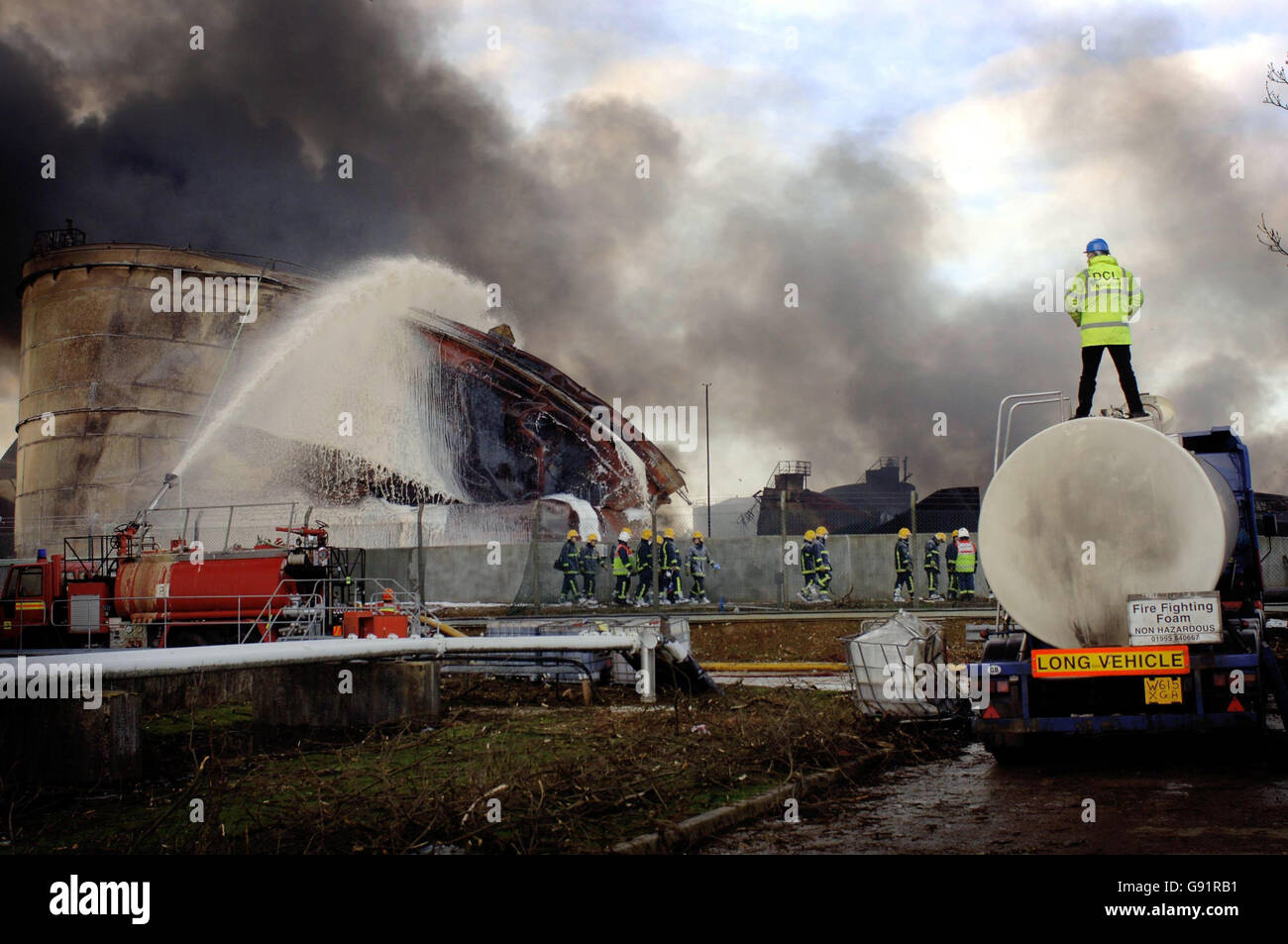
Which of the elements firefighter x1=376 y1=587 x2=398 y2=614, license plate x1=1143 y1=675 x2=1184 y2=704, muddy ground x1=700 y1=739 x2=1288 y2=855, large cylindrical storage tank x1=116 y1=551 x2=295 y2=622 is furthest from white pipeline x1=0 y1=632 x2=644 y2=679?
large cylindrical storage tank x1=116 y1=551 x2=295 y2=622

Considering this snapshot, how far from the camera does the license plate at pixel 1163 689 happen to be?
6941mm

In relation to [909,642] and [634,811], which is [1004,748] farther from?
[634,811]

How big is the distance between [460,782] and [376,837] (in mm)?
1510

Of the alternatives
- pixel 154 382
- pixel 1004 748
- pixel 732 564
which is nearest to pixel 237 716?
pixel 1004 748

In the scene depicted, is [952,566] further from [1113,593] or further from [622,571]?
[1113,593]

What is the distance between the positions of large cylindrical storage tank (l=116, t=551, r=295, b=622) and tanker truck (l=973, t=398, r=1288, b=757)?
33.9ft

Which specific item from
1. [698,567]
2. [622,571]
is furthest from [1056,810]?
[698,567]

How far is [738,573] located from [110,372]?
25.2 m

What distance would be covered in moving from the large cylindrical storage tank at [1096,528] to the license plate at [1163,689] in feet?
1.11

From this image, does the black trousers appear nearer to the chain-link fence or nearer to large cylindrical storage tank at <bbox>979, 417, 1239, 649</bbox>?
large cylindrical storage tank at <bbox>979, 417, 1239, 649</bbox>

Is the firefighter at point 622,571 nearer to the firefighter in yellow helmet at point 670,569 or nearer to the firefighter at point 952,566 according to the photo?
the firefighter in yellow helmet at point 670,569

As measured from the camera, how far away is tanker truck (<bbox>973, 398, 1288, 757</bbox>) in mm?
6867

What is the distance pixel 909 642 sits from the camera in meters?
8.59

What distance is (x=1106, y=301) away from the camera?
8055 mm
